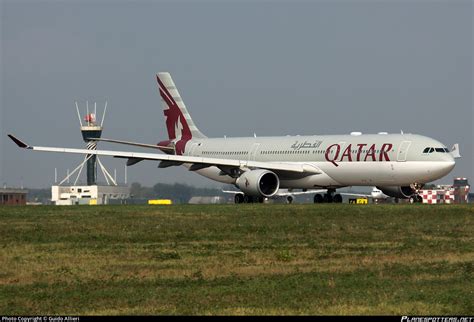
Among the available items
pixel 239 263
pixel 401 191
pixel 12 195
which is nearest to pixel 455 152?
pixel 401 191

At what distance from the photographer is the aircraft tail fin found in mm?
75250

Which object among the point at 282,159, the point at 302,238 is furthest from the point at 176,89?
the point at 302,238

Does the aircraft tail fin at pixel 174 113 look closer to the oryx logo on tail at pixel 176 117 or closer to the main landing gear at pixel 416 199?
the oryx logo on tail at pixel 176 117

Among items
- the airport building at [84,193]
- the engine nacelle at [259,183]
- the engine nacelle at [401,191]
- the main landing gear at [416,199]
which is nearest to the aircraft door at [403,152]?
the main landing gear at [416,199]

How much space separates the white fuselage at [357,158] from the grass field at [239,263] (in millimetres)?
12649

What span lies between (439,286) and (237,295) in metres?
4.41

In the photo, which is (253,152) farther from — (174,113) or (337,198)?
(174,113)

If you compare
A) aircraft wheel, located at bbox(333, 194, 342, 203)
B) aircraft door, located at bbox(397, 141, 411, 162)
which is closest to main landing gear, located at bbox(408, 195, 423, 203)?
aircraft door, located at bbox(397, 141, 411, 162)

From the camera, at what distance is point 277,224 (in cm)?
3853

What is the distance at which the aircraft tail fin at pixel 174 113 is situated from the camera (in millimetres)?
75250

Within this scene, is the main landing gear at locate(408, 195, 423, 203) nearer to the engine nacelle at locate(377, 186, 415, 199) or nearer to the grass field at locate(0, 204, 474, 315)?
the engine nacelle at locate(377, 186, 415, 199)

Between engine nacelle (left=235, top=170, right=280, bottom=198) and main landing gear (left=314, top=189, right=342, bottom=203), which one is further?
main landing gear (left=314, top=189, right=342, bottom=203)

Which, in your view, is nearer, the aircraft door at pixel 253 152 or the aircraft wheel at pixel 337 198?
the aircraft wheel at pixel 337 198

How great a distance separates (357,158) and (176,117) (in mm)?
20269
